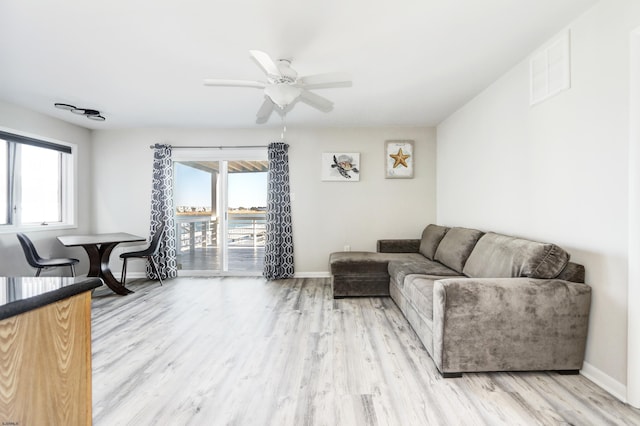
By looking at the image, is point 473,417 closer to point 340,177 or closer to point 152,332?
point 152,332

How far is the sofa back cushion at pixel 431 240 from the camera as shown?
4096mm

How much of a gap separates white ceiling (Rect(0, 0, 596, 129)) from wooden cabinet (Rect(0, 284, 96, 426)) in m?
2.05

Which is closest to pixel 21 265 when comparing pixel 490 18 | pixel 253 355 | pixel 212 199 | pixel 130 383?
pixel 212 199

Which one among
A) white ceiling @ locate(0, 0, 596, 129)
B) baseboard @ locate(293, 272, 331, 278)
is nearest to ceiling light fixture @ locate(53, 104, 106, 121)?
white ceiling @ locate(0, 0, 596, 129)

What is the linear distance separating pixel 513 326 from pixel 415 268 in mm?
1361

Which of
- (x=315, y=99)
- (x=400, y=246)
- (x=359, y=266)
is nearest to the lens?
(x=315, y=99)

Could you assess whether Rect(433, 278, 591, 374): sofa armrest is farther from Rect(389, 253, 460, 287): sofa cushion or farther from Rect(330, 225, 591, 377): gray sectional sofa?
Rect(389, 253, 460, 287): sofa cushion

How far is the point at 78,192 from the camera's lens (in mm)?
4984

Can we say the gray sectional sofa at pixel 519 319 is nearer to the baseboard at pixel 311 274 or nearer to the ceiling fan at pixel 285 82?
the ceiling fan at pixel 285 82

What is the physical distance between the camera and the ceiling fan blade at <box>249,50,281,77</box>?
2.12m

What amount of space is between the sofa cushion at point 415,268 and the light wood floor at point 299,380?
17.9 inches

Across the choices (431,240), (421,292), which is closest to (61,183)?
(421,292)

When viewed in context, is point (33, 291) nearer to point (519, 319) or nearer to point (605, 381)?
point (519, 319)

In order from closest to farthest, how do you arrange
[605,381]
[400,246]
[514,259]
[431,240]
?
[605,381]
[514,259]
[431,240]
[400,246]
